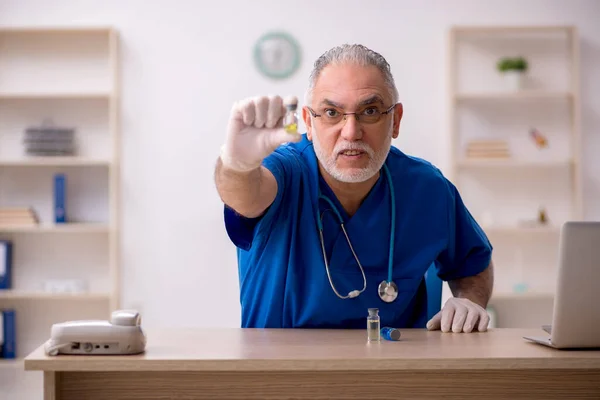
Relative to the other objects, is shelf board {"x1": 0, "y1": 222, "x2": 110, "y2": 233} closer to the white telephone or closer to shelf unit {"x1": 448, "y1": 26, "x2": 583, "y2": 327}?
shelf unit {"x1": 448, "y1": 26, "x2": 583, "y2": 327}

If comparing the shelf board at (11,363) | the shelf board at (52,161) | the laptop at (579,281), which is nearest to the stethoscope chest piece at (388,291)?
the laptop at (579,281)

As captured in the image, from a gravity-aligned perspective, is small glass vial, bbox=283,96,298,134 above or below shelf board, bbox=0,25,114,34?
below

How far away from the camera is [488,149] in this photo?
407 centimetres

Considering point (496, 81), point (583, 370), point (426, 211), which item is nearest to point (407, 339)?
point (583, 370)

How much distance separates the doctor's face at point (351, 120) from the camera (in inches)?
76.2

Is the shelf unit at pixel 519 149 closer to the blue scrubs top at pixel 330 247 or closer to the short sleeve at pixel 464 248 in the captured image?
the short sleeve at pixel 464 248

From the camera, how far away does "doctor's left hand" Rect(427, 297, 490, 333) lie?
1.75 m

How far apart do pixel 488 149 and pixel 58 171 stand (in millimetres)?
2274

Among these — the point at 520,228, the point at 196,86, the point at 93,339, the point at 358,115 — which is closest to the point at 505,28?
the point at 520,228

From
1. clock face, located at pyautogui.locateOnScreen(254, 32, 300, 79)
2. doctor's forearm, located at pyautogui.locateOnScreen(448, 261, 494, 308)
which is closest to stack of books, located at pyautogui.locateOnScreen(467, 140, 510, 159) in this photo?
clock face, located at pyautogui.locateOnScreen(254, 32, 300, 79)

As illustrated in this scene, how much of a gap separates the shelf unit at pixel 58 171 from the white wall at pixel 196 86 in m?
0.11

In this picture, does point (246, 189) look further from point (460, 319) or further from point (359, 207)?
point (460, 319)

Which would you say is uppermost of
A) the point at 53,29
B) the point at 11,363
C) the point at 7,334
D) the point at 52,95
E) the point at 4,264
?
the point at 53,29

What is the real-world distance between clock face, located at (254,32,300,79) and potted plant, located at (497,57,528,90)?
108 centimetres
